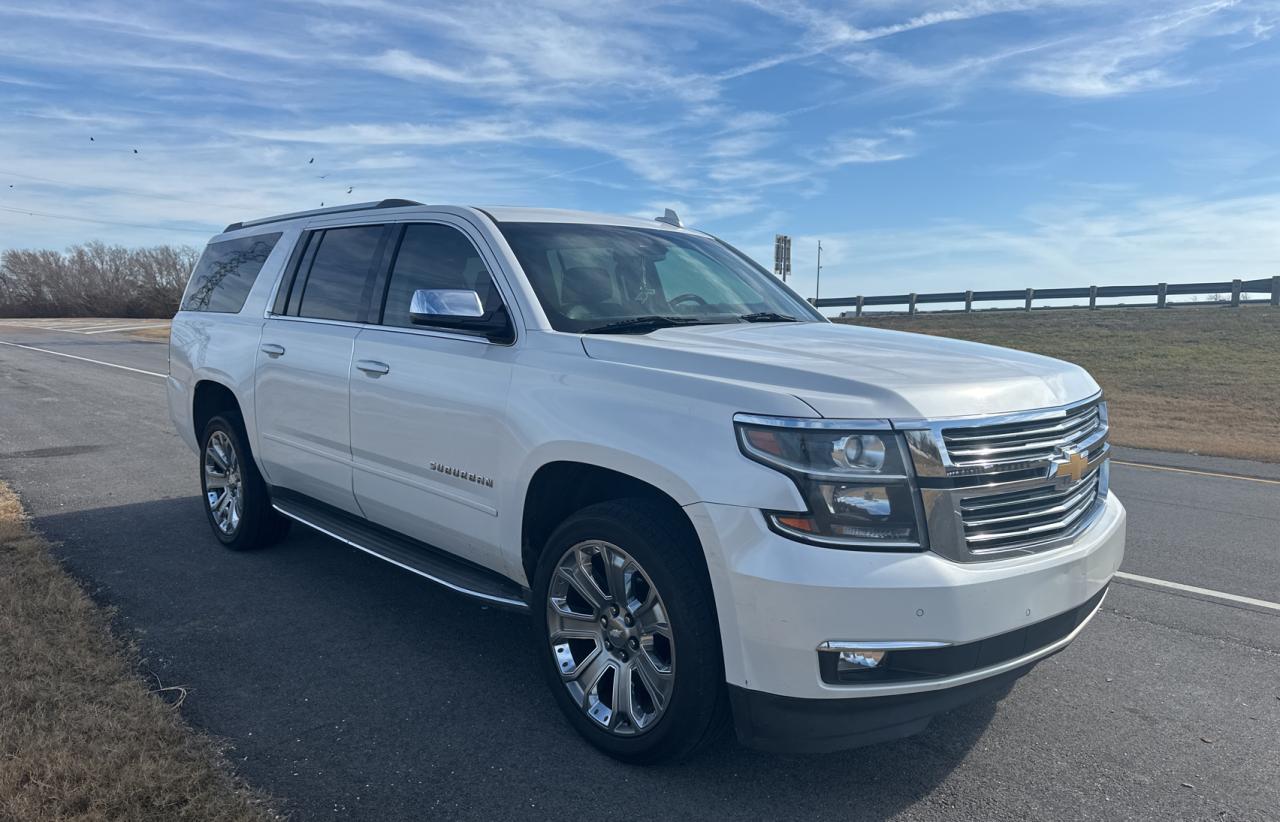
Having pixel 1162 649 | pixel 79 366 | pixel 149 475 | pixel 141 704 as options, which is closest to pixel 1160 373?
pixel 1162 649

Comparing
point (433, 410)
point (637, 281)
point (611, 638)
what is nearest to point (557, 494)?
point (611, 638)

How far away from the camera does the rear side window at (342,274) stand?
192 inches

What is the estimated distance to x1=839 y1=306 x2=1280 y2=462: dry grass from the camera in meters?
13.8

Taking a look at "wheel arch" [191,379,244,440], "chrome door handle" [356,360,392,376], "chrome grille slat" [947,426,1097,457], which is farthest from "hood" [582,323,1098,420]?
"wheel arch" [191,379,244,440]

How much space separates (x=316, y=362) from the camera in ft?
16.3

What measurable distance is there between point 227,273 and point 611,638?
14.1 ft

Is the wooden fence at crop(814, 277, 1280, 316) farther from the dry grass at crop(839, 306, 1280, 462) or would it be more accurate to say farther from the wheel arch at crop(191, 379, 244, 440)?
the wheel arch at crop(191, 379, 244, 440)

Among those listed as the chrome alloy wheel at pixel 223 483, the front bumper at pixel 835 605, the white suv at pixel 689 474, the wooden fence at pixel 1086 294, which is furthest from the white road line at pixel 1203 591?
the wooden fence at pixel 1086 294

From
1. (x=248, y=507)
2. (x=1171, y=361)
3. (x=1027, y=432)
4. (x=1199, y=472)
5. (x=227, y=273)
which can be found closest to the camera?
(x=1027, y=432)

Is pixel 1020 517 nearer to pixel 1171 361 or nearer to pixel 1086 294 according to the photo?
pixel 1171 361

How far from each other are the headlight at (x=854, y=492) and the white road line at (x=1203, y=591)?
3540 millimetres

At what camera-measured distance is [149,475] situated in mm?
8211

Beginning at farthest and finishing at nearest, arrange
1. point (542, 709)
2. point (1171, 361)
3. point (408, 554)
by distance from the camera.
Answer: point (1171, 361), point (408, 554), point (542, 709)

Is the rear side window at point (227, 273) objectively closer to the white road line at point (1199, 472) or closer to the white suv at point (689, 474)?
the white suv at point (689, 474)
